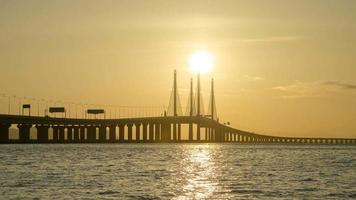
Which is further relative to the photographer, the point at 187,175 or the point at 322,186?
the point at 187,175

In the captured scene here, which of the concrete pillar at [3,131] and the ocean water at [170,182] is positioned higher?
the concrete pillar at [3,131]

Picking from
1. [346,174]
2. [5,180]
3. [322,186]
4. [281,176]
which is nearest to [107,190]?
[5,180]

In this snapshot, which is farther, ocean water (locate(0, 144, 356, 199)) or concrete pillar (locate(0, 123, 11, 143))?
concrete pillar (locate(0, 123, 11, 143))

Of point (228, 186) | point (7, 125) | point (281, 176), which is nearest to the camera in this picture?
point (228, 186)

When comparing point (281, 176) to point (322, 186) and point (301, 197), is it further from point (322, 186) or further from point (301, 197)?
point (301, 197)

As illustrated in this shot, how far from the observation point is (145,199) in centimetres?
4841

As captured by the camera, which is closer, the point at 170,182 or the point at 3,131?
the point at 170,182

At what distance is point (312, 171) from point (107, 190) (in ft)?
91.1

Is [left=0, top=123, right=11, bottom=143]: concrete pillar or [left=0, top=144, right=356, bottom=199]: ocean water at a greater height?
[left=0, top=123, right=11, bottom=143]: concrete pillar

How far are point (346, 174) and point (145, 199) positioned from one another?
27809 millimetres

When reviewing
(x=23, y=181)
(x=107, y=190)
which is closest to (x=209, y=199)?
(x=107, y=190)

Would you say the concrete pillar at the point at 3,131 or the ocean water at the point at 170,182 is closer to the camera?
the ocean water at the point at 170,182

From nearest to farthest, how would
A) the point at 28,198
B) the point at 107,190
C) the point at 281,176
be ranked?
the point at 28,198 → the point at 107,190 → the point at 281,176

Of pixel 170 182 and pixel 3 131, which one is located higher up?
pixel 3 131
